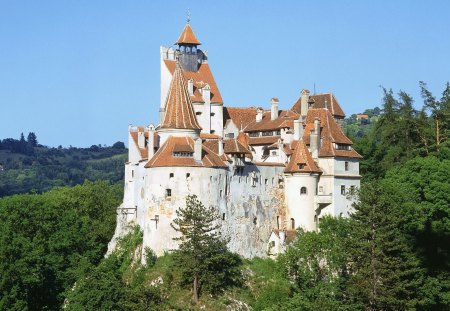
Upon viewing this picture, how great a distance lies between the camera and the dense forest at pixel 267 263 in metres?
79.7

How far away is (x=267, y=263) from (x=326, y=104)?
20317 mm

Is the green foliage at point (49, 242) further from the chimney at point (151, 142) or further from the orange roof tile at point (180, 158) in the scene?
the orange roof tile at point (180, 158)

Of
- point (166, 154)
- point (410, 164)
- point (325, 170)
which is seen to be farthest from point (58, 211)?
point (410, 164)

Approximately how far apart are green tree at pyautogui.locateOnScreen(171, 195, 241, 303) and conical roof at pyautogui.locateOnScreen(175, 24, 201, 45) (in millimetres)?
23109

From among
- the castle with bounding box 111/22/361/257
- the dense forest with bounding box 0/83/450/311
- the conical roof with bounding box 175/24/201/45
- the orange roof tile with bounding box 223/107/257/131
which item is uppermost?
the conical roof with bounding box 175/24/201/45

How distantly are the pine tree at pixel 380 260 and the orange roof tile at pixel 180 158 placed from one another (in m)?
13.6

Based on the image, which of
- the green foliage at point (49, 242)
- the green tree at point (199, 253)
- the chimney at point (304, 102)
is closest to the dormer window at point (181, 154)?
the green tree at point (199, 253)

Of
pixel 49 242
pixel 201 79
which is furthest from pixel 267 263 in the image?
pixel 49 242

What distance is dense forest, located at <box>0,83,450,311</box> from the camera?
7969 cm

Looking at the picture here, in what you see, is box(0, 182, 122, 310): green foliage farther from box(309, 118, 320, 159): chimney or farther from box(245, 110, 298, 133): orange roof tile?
box(309, 118, 320, 159): chimney

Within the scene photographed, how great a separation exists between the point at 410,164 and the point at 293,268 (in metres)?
19.6

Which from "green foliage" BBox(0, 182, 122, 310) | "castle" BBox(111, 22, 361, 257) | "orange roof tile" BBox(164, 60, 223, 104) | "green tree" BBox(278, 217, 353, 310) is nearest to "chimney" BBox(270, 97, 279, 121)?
"castle" BBox(111, 22, 361, 257)

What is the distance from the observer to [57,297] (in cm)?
9325

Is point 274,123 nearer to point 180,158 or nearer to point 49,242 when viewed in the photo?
point 180,158
